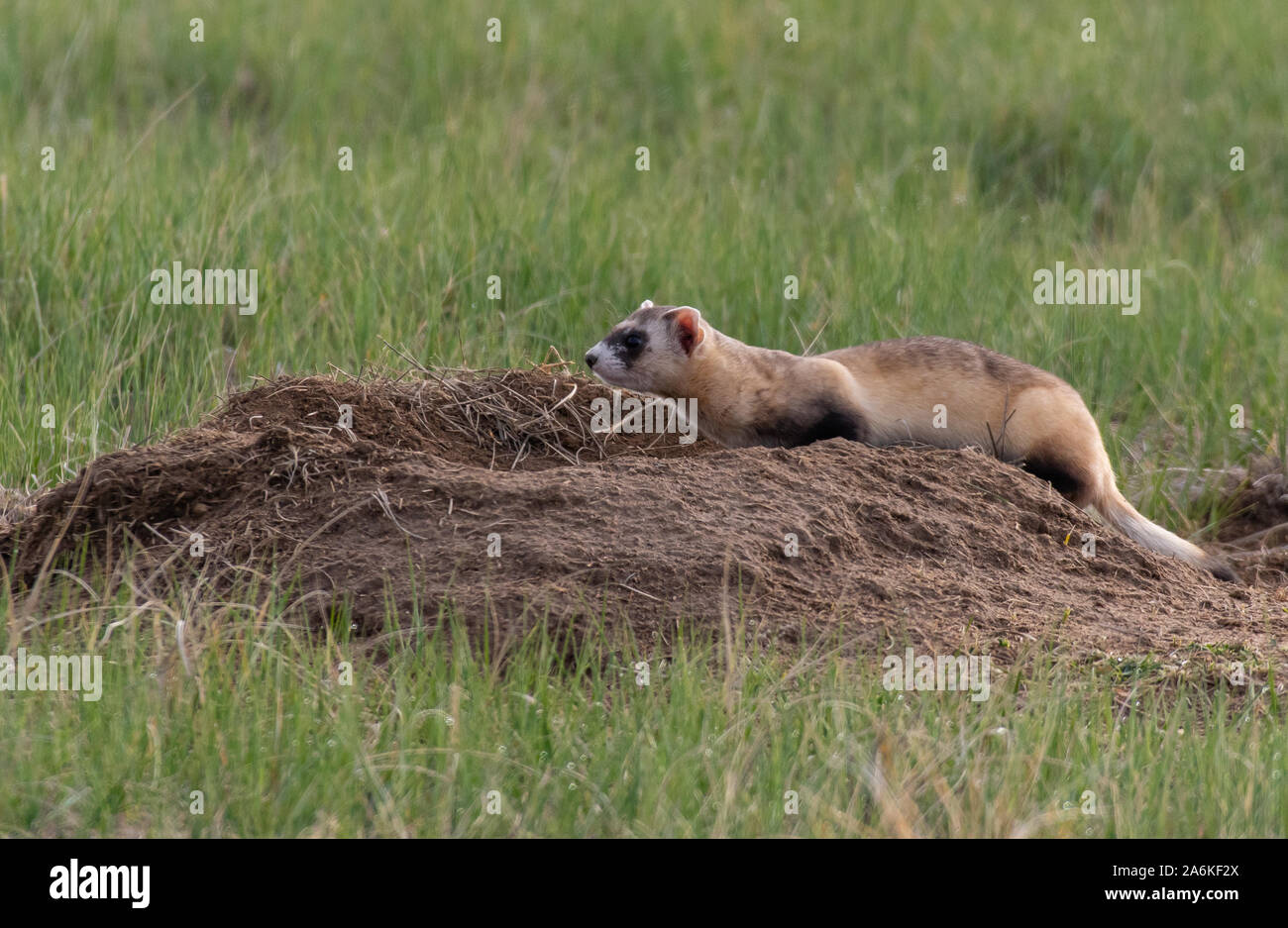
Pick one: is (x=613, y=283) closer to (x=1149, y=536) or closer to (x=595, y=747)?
(x=1149, y=536)

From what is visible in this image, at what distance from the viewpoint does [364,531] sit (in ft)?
14.9

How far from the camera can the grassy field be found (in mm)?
3404

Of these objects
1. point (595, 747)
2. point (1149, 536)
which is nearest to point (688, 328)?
point (1149, 536)

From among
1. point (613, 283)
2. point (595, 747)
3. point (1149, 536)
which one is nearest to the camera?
point (595, 747)

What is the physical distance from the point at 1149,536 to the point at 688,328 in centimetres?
198

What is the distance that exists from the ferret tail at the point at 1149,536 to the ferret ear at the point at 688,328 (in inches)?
65.6

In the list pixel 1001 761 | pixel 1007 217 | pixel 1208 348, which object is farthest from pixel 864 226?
pixel 1001 761

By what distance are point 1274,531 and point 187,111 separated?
7.24 m

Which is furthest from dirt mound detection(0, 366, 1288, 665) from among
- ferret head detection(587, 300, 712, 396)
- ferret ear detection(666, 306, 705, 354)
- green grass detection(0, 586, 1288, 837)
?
ferret ear detection(666, 306, 705, 354)

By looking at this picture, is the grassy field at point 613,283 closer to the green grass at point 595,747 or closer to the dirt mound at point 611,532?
the green grass at point 595,747

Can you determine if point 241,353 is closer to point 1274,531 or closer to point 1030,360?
point 1030,360

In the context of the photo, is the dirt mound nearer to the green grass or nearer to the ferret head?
the green grass

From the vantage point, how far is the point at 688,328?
5.75 metres

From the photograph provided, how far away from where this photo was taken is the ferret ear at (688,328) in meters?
5.72
